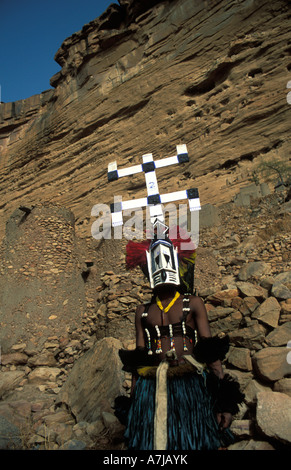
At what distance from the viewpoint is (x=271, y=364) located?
9.09 ft

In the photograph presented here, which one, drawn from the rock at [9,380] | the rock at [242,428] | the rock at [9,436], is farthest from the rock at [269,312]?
the rock at [9,380]

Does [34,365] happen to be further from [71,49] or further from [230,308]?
[71,49]

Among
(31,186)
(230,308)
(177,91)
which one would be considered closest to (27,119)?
(31,186)

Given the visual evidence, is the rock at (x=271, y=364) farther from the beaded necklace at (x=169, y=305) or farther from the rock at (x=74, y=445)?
the rock at (x=74, y=445)

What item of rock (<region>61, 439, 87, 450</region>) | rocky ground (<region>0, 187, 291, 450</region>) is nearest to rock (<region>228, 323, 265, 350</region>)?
rocky ground (<region>0, 187, 291, 450</region>)

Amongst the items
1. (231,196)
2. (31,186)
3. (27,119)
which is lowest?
(231,196)

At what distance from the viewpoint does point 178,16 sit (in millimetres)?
12031

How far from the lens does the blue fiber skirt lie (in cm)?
202

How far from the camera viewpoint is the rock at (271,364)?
8.81 ft

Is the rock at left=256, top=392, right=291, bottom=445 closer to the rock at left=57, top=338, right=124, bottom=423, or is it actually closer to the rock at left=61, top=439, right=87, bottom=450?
the rock at left=61, top=439, right=87, bottom=450

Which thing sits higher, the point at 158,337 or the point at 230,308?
the point at 230,308

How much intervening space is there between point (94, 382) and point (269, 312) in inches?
105

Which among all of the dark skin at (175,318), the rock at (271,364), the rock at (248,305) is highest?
the rock at (248,305)

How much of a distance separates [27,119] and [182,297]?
56.2 feet
